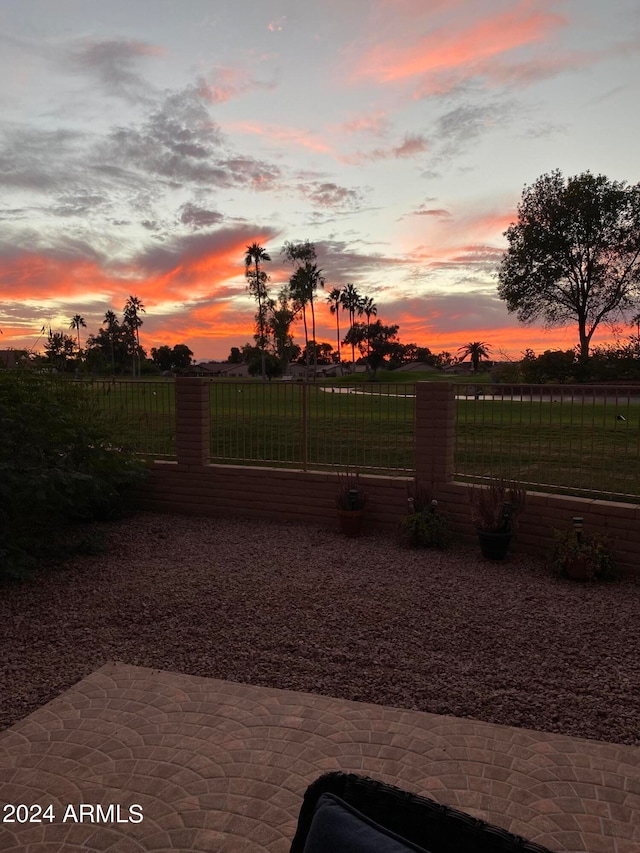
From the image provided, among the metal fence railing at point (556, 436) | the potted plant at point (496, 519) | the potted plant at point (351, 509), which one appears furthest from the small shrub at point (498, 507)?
the potted plant at point (351, 509)

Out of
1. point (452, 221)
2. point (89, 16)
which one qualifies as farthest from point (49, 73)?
point (452, 221)

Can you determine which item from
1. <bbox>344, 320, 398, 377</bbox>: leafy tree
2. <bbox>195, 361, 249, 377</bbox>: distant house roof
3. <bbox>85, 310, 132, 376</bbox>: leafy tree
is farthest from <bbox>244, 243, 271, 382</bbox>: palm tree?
<bbox>195, 361, 249, 377</bbox>: distant house roof

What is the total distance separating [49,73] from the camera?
33.1 feet

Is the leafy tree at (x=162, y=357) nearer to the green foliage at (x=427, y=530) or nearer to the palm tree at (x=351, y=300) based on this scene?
the palm tree at (x=351, y=300)

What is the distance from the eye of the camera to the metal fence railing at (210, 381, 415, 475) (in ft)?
29.9

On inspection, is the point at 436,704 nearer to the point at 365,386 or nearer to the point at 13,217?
the point at 365,386

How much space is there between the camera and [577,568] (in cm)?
667

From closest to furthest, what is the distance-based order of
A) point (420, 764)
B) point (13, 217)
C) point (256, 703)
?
1. point (420, 764)
2. point (256, 703)
3. point (13, 217)

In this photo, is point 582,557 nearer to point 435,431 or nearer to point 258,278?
point 435,431

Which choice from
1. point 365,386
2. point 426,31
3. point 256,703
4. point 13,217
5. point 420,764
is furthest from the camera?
point 13,217

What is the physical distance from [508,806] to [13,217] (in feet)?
46.6

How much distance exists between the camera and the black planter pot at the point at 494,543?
24.1ft

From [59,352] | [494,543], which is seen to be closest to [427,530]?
[494,543]

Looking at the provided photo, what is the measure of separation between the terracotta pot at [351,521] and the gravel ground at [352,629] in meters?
0.54
